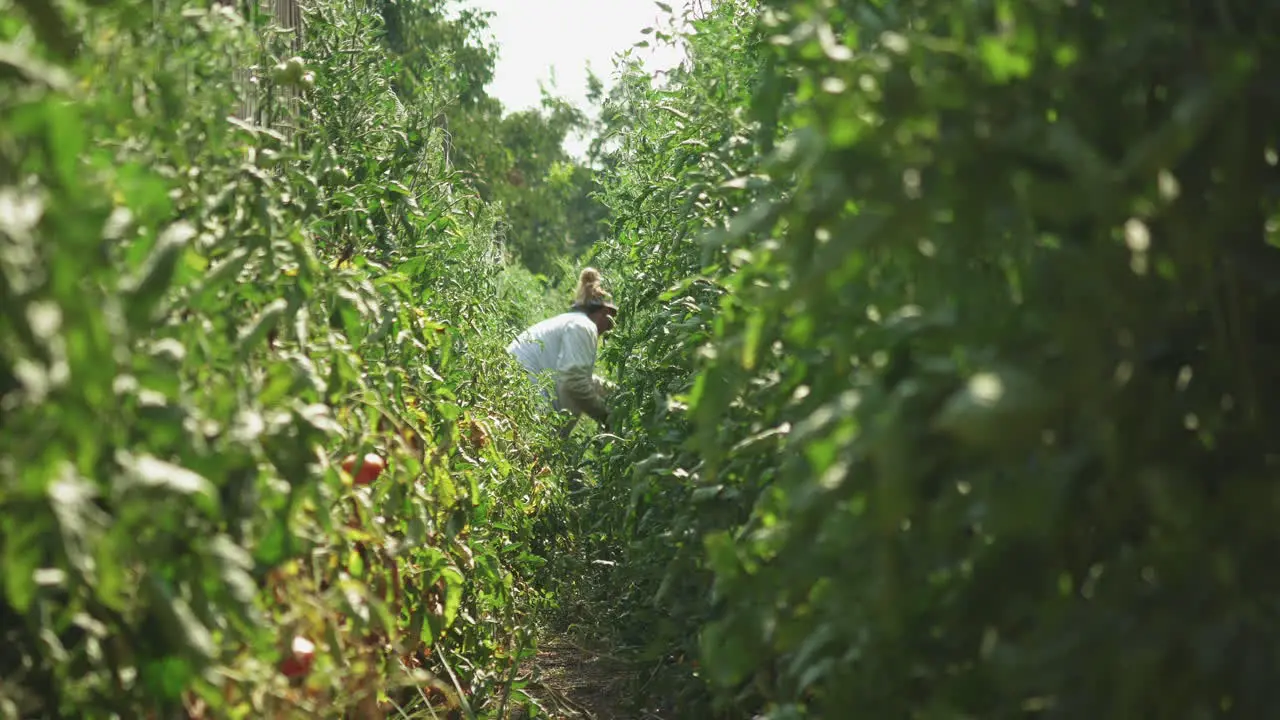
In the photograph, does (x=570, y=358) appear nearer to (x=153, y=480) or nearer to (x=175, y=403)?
(x=175, y=403)

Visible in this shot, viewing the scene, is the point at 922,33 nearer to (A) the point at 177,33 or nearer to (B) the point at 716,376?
(B) the point at 716,376

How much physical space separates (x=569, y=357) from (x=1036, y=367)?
19.8 ft

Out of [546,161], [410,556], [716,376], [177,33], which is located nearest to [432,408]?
[410,556]

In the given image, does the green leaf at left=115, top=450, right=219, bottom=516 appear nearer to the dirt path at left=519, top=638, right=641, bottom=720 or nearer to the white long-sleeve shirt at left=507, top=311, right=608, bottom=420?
the dirt path at left=519, top=638, right=641, bottom=720

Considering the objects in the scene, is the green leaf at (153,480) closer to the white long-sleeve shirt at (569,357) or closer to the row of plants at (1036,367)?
the row of plants at (1036,367)

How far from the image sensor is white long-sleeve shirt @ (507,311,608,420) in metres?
7.02

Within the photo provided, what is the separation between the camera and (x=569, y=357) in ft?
23.1

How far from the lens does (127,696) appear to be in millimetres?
1291

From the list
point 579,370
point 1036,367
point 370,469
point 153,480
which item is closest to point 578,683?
point 370,469

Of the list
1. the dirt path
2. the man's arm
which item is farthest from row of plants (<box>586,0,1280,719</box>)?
the man's arm

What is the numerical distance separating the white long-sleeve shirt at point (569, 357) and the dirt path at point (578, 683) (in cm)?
187

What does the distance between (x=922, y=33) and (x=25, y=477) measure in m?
0.95

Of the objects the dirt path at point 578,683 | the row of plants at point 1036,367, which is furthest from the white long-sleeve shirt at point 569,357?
the row of plants at point 1036,367

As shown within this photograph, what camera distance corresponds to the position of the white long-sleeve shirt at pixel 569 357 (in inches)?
276
